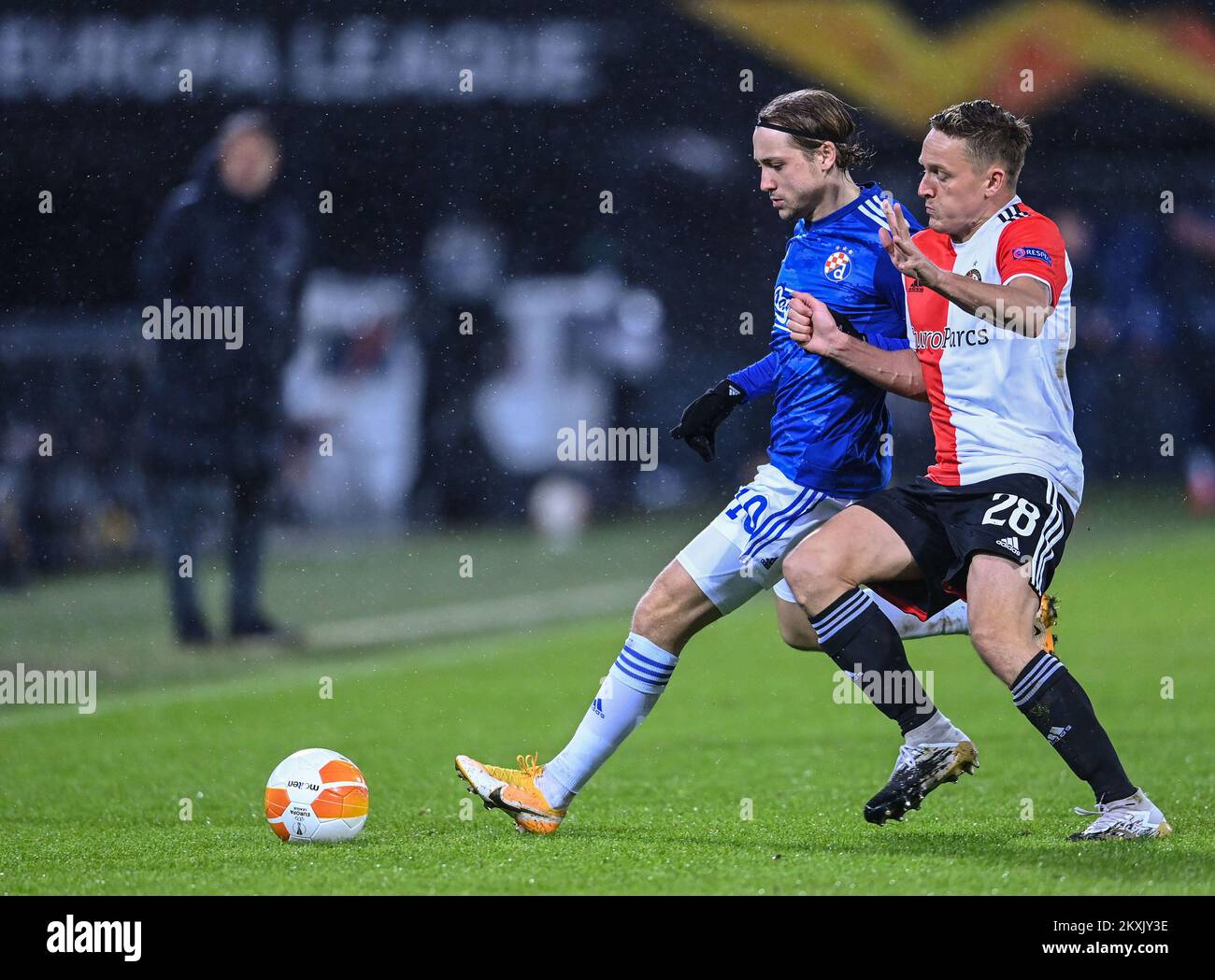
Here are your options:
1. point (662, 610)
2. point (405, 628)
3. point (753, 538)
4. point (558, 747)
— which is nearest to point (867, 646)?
point (753, 538)

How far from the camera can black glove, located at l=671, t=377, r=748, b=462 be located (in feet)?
16.3

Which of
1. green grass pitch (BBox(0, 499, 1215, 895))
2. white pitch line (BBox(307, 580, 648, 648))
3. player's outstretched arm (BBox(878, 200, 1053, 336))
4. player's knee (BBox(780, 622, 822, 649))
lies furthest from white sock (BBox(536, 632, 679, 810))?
white pitch line (BBox(307, 580, 648, 648))

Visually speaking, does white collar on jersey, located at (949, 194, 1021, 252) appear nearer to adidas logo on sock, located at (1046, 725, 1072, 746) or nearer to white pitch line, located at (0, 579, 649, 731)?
adidas logo on sock, located at (1046, 725, 1072, 746)

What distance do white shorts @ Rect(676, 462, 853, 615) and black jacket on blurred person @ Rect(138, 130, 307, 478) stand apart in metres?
5.42

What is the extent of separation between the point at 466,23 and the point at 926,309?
1167 cm

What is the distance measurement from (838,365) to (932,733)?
104cm

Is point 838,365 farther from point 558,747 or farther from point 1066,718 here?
point 558,747

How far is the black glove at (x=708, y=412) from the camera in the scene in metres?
4.98

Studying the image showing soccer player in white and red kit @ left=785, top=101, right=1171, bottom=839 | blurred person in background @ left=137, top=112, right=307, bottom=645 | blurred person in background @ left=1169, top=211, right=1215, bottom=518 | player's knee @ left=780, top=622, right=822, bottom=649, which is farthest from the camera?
blurred person in background @ left=1169, top=211, right=1215, bottom=518

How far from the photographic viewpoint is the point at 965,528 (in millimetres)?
4336

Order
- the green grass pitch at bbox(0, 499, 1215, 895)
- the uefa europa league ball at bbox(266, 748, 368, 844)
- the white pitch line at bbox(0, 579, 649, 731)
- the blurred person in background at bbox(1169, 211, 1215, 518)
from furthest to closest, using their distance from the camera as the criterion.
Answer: the blurred person in background at bbox(1169, 211, 1215, 518) < the white pitch line at bbox(0, 579, 649, 731) < the uefa europa league ball at bbox(266, 748, 368, 844) < the green grass pitch at bbox(0, 499, 1215, 895)

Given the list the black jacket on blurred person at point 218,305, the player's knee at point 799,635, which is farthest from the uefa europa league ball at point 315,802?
the black jacket on blurred person at point 218,305

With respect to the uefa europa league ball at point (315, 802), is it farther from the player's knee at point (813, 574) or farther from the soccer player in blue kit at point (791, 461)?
the player's knee at point (813, 574)

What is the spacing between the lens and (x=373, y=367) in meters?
15.7
